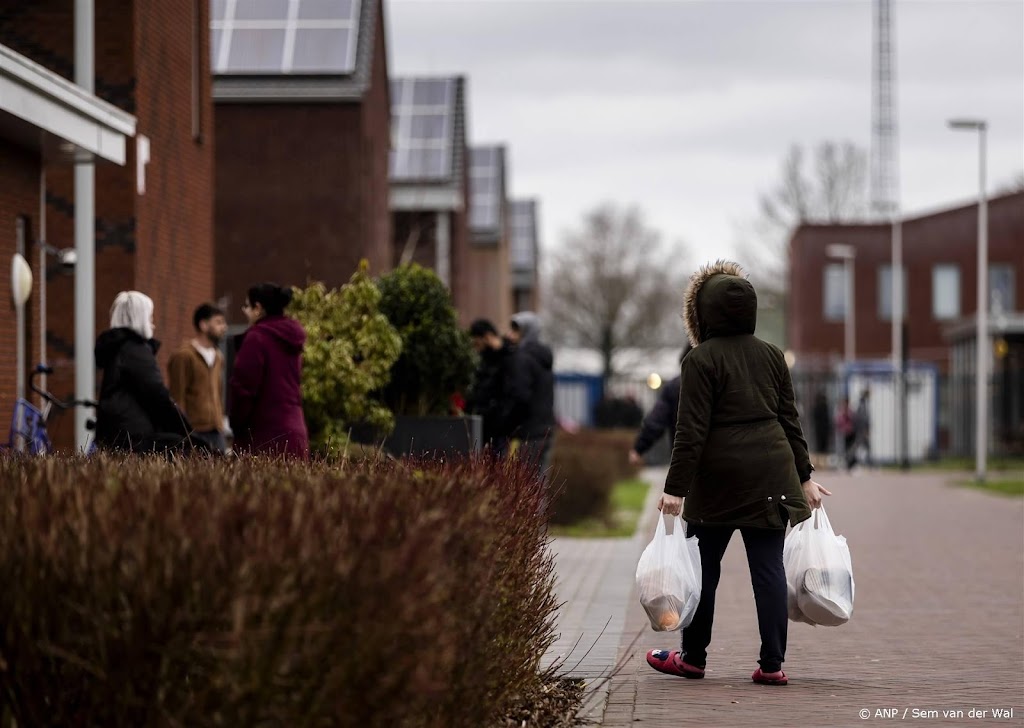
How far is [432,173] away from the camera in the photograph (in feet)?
139

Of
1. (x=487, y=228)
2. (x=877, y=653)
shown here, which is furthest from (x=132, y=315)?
(x=487, y=228)

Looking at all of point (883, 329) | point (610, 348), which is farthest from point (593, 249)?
point (883, 329)

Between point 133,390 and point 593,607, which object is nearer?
point 133,390

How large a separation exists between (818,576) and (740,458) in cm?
63

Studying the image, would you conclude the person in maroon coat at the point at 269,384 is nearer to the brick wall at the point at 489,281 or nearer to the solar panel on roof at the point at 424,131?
the solar panel on roof at the point at 424,131

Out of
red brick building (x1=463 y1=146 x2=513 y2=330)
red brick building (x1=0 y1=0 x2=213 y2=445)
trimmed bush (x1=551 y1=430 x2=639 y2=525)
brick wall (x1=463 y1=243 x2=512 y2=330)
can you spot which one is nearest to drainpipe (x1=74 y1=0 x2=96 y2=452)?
red brick building (x1=0 y1=0 x2=213 y2=445)

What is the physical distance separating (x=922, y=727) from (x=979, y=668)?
6.18ft

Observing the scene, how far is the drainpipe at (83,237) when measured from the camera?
14.1 m

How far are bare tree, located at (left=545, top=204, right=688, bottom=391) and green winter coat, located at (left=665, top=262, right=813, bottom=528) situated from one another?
7400 centimetres

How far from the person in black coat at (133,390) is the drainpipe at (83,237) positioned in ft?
13.7

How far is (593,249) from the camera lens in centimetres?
8656

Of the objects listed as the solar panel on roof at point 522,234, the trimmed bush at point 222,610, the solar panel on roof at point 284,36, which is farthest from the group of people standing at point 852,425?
the trimmed bush at point 222,610

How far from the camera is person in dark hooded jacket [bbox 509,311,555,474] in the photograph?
13430 millimetres

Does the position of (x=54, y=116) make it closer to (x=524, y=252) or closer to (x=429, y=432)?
(x=429, y=432)
